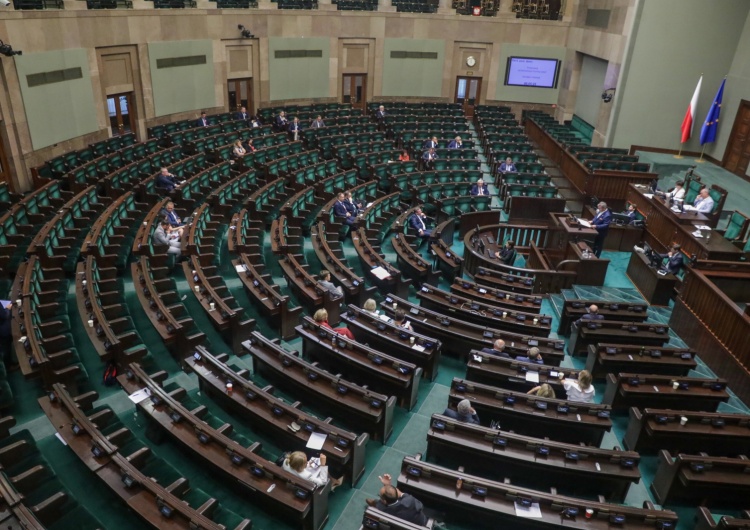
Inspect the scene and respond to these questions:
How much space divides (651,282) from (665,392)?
3.46 m

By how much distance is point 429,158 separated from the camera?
538 inches

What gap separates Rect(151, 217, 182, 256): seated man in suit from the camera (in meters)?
7.83

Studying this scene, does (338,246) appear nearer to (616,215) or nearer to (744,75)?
(616,215)

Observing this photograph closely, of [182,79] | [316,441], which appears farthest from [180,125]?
[316,441]

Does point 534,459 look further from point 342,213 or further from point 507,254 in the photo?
point 342,213

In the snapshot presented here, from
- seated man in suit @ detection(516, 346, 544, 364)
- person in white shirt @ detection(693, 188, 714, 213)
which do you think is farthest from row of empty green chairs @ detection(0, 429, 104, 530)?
person in white shirt @ detection(693, 188, 714, 213)

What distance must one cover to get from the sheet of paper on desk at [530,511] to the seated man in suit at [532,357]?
199 centimetres

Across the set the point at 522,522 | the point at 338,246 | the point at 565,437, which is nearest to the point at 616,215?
the point at 338,246

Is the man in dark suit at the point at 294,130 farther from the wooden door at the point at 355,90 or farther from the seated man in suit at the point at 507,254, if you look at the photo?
the seated man in suit at the point at 507,254

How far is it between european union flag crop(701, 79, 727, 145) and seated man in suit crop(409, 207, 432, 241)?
872cm

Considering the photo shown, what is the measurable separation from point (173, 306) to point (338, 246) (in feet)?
10.4

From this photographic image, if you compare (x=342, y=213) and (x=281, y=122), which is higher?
(x=281, y=122)

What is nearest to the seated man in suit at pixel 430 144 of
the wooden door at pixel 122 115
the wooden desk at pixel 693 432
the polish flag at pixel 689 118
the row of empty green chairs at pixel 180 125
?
the row of empty green chairs at pixel 180 125

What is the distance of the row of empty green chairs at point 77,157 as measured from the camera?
35.8ft
